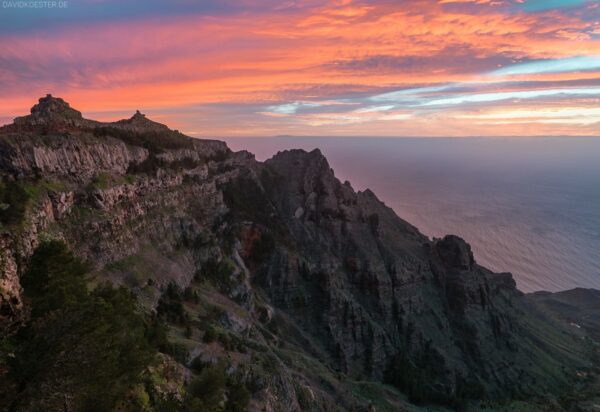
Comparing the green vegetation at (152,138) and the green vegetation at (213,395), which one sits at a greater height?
the green vegetation at (152,138)

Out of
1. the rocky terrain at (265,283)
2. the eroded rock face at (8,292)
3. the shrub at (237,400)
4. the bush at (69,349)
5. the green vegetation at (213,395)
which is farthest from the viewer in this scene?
the rocky terrain at (265,283)

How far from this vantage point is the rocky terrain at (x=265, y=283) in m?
40.0

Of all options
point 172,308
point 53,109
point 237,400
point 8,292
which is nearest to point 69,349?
point 8,292

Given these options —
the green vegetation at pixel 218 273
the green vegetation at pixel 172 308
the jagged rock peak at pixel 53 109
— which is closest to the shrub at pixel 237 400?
the green vegetation at pixel 172 308

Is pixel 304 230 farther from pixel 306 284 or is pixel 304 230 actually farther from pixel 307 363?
pixel 307 363

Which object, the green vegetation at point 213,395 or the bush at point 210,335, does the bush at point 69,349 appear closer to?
the green vegetation at point 213,395

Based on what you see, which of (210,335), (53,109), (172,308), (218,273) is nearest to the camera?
(210,335)

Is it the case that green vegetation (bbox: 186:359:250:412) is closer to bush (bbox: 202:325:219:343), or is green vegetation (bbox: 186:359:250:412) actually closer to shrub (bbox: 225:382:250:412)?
shrub (bbox: 225:382:250:412)

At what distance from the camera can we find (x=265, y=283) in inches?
3233

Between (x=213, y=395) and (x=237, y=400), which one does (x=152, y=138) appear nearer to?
(x=237, y=400)

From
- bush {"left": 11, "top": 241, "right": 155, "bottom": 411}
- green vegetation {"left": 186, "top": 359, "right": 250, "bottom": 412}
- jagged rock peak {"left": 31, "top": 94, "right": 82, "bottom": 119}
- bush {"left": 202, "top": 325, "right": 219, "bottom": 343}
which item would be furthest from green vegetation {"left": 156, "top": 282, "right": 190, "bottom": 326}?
jagged rock peak {"left": 31, "top": 94, "right": 82, "bottom": 119}

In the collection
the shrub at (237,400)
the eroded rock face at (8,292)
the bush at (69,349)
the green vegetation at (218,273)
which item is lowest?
the shrub at (237,400)

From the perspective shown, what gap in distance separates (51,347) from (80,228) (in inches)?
1230

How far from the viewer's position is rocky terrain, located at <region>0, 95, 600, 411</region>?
40.0 m
